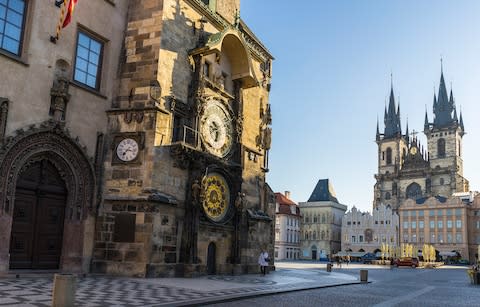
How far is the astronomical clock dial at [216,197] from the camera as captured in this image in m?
22.4

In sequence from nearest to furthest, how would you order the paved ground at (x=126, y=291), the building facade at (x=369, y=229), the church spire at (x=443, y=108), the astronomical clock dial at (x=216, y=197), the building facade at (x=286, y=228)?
the paved ground at (x=126, y=291) → the astronomical clock dial at (x=216, y=197) → the building facade at (x=286, y=228) → the building facade at (x=369, y=229) → the church spire at (x=443, y=108)

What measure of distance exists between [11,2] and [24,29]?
3.07 ft

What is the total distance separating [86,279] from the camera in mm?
16641

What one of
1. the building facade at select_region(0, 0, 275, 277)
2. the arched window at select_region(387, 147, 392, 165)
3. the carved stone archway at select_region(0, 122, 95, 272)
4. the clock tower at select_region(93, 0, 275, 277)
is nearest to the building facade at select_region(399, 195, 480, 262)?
the arched window at select_region(387, 147, 392, 165)

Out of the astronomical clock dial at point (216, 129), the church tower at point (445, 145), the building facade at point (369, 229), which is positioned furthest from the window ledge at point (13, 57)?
the church tower at point (445, 145)

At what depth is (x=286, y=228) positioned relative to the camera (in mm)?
98500

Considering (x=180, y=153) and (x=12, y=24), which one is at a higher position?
(x=12, y=24)

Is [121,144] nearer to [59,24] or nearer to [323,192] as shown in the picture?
[59,24]

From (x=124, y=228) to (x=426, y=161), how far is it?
369 feet

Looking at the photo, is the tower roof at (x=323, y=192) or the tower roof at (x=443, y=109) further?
the tower roof at (x=443, y=109)

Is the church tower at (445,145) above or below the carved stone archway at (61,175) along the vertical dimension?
above

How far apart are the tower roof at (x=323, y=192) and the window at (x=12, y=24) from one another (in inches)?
3848

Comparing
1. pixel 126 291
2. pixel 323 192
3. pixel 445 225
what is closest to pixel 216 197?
pixel 126 291

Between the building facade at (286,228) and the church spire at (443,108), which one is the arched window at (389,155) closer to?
the church spire at (443,108)
